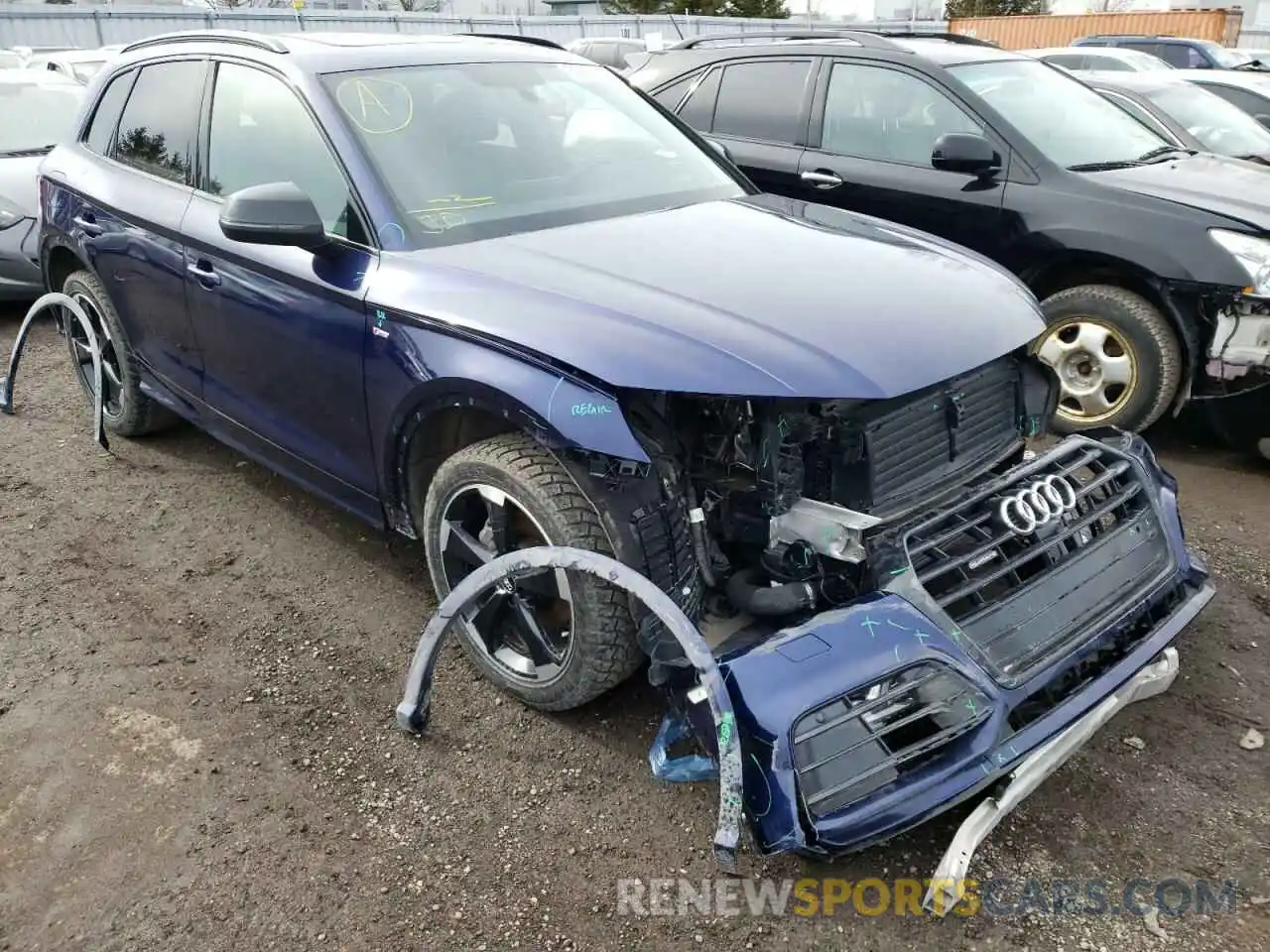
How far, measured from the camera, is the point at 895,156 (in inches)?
207

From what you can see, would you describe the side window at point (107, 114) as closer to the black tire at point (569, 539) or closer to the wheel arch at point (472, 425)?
the wheel arch at point (472, 425)

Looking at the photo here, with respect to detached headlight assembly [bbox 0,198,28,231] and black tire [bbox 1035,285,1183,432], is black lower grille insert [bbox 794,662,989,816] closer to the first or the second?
black tire [bbox 1035,285,1183,432]

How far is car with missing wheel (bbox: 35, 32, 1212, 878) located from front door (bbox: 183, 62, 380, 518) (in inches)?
0.5

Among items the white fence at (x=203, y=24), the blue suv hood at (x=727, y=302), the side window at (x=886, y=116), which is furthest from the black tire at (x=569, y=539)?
the white fence at (x=203, y=24)

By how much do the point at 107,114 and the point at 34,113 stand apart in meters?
4.72

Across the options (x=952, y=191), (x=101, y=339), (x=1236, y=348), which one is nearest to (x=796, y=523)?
(x=1236, y=348)

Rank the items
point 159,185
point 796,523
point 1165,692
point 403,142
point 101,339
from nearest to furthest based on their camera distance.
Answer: point 796,523 → point 1165,692 → point 403,142 → point 159,185 → point 101,339

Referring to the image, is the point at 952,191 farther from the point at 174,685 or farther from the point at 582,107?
the point at 174,685

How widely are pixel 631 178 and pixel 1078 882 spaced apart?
2.55 meters

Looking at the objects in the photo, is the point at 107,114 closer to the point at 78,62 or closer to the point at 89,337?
the point at 89,337

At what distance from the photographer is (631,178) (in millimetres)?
3549

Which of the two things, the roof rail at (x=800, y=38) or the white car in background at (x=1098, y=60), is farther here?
Answer: the white car in background at (x=1098, y=60)

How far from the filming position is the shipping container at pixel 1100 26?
2519 cm

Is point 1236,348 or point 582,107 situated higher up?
point 582,107
